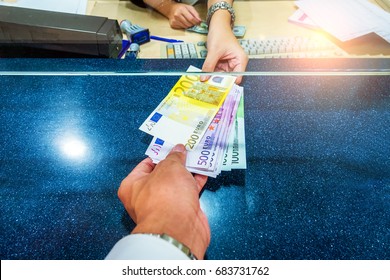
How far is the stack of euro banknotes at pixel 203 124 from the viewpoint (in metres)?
0.81

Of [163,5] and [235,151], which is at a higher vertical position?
[163,5]

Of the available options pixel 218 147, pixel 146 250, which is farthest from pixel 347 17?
pixel 146 250

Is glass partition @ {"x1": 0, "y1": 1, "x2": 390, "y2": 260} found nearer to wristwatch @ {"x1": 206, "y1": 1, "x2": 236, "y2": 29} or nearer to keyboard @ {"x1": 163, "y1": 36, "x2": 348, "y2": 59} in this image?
keyboard @ {"x1": 163, "y1": 36, "x2": 348, "y2": 59}

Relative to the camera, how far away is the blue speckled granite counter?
68cm

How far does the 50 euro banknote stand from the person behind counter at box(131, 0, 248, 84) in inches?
1.7

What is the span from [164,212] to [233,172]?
0.84 feet

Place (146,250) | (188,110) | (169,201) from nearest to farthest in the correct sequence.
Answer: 1. (146,250)
2. (169,201)
3. (188,110)

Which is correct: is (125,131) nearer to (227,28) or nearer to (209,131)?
(209,131)

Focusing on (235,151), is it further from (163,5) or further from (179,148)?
(163,5)

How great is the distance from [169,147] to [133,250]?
1.19 ft

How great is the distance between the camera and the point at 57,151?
2.82 feet

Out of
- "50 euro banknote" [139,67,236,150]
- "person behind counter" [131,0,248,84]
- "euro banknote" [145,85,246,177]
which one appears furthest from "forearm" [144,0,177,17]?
"euro banknote" [145,85,246,177]

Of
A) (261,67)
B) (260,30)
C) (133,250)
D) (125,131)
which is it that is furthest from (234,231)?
(260,30)

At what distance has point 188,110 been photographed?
0.94 m
